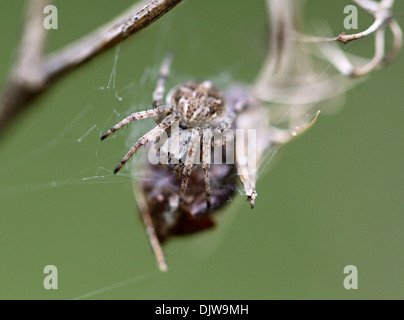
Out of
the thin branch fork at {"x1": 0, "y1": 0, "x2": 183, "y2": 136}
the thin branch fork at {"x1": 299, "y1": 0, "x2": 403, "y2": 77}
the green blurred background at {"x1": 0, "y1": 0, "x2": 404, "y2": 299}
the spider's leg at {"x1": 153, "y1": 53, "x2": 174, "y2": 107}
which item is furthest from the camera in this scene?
the green blurred background at {"x1": 0, "y1": 0, "x2": 404, "y2": 299}

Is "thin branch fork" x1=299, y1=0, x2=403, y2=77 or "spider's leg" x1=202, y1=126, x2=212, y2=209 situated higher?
"thin branch fork" x1=299, y1=0, x2=403, y2=77

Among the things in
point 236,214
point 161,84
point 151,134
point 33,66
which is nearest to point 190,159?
point 151,134

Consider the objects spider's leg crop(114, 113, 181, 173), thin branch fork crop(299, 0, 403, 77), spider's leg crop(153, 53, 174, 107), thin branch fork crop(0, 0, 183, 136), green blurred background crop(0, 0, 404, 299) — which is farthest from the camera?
green blurred background crop(0, 0, 404, 299)

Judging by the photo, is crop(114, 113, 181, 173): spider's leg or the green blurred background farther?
the green blurred background

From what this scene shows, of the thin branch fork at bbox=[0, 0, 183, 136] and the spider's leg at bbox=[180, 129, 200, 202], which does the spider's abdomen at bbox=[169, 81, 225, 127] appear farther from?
the thin branch fork at bbox=[0, 0, 183, 136]

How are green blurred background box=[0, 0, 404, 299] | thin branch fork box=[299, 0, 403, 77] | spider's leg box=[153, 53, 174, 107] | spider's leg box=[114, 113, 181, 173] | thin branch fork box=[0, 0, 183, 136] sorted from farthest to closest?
green blurred background box=[0, 0, 404, 299] → thin branch fork box=[0, 0, 183, 136] → spider's leg box=[153, 53, 174, 107] → thin branch fork box=[299, 0, 403, 77] → spider's leg box=[114, 113, 181, 173]

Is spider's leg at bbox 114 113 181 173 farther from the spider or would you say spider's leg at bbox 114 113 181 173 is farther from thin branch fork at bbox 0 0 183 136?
thin branch fork at bbox 0 0 183 136

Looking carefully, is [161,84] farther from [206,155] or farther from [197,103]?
[206,155]

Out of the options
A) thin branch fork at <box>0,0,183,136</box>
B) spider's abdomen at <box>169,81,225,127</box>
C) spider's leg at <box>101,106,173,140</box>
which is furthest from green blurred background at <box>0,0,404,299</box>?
spider's leg at <box>101,106,173,140</box>

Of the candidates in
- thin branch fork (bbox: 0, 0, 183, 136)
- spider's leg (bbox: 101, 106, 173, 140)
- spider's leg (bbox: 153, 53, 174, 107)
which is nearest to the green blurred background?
spider's leg (bbox: 153, 53, 174, 107)

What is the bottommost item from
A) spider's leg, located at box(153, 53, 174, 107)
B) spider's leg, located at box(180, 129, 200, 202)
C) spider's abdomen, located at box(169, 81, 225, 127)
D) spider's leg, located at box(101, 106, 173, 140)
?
spider's leg, located at box(180, 129, 200, 202)
